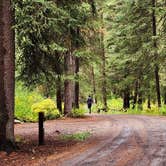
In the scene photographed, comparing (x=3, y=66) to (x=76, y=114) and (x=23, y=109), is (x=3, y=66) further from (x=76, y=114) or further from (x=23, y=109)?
(x=76, y=114)

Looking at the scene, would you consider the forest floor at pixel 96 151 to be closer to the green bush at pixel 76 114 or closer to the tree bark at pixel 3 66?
the tree bark at pixel 3 66

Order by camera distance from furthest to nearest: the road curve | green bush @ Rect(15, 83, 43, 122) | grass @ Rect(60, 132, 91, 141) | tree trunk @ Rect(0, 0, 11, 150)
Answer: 1. green bush @ Rect(15, 83, 43, 122)
2. grass @ Rect(60, 132, 91, 141)
3. tree trunk @ Rect(0, 0, 11, 150)
4. the road curve

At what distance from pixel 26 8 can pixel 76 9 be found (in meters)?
2.97


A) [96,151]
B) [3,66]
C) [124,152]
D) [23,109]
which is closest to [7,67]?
[3,66]

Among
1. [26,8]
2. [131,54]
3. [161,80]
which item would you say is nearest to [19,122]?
[26,8]

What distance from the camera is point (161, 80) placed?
43125 mm

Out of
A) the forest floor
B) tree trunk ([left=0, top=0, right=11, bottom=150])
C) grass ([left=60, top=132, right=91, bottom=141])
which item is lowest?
the forest floor

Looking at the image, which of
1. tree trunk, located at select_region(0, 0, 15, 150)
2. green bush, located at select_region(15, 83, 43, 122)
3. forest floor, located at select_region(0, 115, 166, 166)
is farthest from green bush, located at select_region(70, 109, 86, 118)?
tree trunk, located at select_region(0, 0, 15, 150)

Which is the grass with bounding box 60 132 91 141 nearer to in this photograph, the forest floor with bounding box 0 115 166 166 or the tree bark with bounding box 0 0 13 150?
the forest floor with bounding box 0 115 166 166

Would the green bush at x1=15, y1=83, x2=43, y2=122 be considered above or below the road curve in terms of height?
above

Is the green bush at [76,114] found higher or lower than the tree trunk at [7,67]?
lower

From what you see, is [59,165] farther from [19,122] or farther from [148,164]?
[19,122]

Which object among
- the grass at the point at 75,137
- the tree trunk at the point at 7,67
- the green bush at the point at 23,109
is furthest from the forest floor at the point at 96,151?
the green bush at the point at 23,109

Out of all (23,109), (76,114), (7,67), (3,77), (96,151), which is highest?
(7,67)
